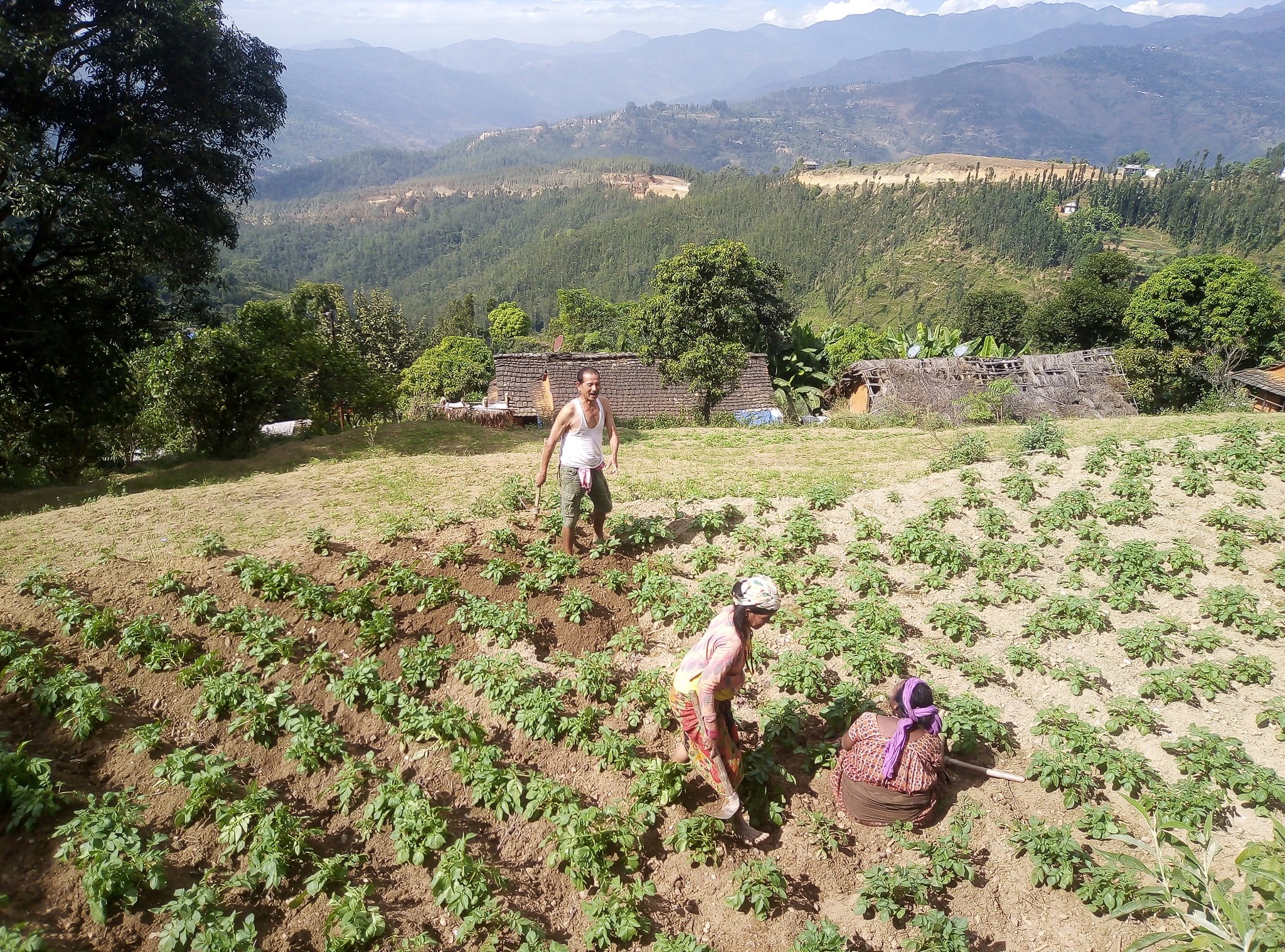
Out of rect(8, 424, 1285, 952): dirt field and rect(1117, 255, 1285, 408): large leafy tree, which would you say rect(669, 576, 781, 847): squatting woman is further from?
rect(1117, 255, 1285, 408): large leafy tree

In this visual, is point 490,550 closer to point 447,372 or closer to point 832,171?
point 447,372

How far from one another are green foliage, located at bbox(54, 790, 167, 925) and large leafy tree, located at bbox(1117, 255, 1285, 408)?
102 ft

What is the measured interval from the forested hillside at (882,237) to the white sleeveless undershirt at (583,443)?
245 ft

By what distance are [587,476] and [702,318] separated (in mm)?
13683

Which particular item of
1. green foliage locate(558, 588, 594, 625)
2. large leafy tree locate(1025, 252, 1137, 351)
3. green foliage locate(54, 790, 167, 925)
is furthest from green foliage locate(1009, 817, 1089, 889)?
large leafy tree locate(1025, 252, 1137, 351)

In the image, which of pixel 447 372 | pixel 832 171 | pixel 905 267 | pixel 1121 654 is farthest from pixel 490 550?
pixel 832 171

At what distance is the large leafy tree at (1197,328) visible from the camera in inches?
1038

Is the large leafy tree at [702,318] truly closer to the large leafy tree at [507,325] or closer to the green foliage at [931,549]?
the green foliage at [931,549]

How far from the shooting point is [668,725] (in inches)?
225

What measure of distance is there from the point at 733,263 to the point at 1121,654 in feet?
51.7

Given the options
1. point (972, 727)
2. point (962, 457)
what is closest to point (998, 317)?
point (962, 457)

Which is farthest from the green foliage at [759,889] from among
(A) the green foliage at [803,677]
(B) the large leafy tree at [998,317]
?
(B) the large leafy tree at [998,317]

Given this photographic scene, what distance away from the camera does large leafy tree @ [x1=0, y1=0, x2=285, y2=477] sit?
34.7 feet

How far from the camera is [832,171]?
14088 centimetres
